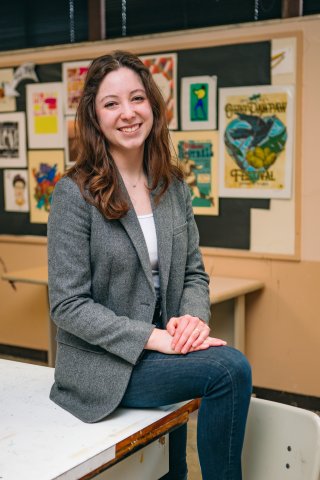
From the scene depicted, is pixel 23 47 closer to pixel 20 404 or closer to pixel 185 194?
pixel 185 194

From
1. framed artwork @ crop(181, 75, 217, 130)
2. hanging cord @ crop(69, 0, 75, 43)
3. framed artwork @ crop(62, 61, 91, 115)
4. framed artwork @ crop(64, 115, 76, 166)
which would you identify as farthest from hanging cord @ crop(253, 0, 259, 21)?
framed artwork @ crop(64, 115, 76, 166)

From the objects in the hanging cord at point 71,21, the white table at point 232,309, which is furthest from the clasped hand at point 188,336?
the hanging cord at point 71,21

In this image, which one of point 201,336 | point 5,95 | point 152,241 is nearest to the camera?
point 201,336

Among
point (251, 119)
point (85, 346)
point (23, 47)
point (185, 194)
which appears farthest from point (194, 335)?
point (23, 47)

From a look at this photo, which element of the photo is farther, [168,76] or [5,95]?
[5,95]

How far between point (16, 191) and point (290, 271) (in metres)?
1.85

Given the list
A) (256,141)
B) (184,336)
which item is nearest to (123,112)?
(184,336)

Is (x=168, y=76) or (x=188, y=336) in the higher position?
(x=168, y=76)

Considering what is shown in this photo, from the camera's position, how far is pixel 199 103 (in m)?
3.57

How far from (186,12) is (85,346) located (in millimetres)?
2473

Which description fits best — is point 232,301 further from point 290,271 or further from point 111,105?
point 111,105

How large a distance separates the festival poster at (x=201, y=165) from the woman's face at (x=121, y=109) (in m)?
→ 1.85

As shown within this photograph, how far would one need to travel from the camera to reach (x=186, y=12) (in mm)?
3646

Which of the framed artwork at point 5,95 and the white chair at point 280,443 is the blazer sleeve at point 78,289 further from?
the framed artwork at point 5,95
